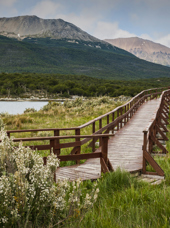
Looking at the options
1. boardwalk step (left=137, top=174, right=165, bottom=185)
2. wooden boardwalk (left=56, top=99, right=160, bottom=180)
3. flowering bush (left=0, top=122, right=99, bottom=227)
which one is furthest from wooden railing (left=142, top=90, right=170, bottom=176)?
flowering bush (left=0, top=122, right=99, bottom=227)

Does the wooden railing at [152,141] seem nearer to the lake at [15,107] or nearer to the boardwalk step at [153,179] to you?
the boardwalk step at [153,179]

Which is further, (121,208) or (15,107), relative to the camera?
(15,107)

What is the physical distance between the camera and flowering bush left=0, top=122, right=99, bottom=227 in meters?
2.84

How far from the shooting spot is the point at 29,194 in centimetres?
295

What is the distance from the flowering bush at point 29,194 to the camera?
9.30ft

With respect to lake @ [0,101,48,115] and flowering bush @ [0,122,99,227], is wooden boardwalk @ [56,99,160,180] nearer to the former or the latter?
flowering bush @ [0,122,99,227]

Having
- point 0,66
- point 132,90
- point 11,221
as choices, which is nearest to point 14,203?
point 11,221

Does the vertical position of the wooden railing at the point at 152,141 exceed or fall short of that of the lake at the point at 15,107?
it exceeds it

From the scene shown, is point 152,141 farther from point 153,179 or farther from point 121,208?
point 121,208

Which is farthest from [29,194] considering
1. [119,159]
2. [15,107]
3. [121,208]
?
[15,107]

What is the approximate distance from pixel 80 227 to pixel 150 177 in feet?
9.99

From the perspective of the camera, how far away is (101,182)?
5.26m

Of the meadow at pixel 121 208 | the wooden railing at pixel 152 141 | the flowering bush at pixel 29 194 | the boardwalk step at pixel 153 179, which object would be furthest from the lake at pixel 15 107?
the flowering bush at pixel 29 194

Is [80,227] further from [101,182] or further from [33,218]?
[101,182]
